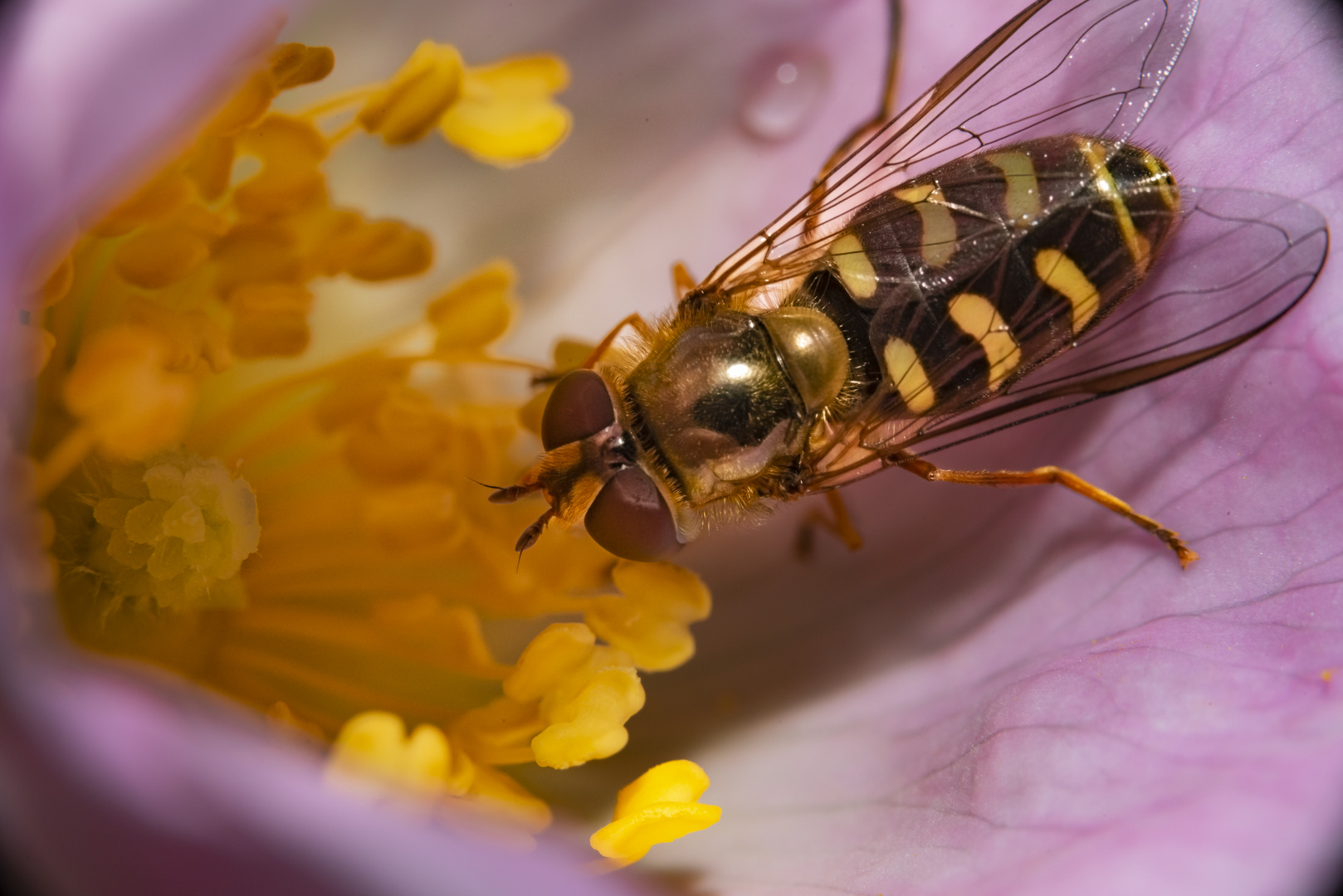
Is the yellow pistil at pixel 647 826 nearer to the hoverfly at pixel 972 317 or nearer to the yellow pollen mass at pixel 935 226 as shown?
the hoverfly at pixel 972 317

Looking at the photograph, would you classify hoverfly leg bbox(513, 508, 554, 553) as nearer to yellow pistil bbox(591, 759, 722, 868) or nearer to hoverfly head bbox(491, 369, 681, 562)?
hoverfly head bbox(491, 369, 681, 562)

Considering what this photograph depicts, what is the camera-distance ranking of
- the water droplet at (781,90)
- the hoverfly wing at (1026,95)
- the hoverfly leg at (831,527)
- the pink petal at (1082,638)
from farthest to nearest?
the water droplet at (781,90)
the hoverfly leg at (831,527)
the hoverfly wing at (1026,95)
the pink petal at (1082,638)

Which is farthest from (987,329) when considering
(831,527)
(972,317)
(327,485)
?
(327,485)

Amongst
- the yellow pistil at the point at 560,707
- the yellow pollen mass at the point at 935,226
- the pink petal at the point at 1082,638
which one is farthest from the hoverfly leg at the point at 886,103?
the yellow pistil at the point at 560,707

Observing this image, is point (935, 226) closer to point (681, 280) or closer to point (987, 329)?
point (987, 329)

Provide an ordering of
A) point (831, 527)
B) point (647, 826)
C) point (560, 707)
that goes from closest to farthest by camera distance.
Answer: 1. point (647, 826)
2. point (560, 707)
3. point (831, 527)
